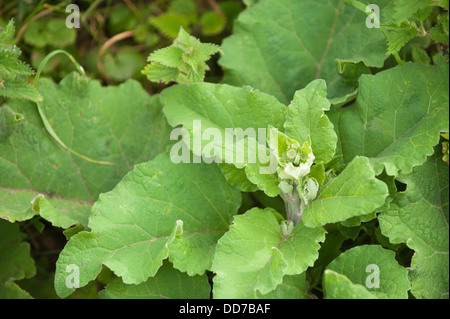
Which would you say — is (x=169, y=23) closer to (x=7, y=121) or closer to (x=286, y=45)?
(x=286, y=45)

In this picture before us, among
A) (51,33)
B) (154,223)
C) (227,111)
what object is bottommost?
(154,223)

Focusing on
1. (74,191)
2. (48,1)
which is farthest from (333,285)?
(48,1)

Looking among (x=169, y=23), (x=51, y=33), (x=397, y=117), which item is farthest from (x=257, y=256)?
(x=51, y=33)

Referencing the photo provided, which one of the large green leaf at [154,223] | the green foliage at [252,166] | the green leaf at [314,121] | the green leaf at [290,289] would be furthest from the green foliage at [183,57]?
the green leaf at [290,289]

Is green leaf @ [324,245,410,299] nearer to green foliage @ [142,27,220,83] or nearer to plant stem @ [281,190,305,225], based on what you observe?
plant stem @ [281,190,305,225]

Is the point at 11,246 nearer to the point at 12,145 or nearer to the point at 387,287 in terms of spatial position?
the point at 12,145

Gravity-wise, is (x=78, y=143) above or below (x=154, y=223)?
above
